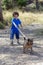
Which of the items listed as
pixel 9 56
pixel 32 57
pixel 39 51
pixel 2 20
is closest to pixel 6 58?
pixel 9 56

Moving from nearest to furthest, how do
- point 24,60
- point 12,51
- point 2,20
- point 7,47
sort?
point 24,60
point 12,51
point 7,47
point 2,20

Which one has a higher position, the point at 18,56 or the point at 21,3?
the point at 18,56

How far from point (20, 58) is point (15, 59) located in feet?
0.66

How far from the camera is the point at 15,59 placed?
8.62 m

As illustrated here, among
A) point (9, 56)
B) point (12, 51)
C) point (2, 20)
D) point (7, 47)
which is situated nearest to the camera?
point (9, 56)

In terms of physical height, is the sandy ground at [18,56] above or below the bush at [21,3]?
above

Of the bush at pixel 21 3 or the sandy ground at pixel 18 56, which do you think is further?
the bush at pixel 21 3

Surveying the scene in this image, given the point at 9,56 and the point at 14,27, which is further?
the point at 14,27

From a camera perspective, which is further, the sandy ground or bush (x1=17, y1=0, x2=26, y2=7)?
bush (x1=17, y1=0, x2=26, y2=7)

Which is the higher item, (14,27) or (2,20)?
(14,27)

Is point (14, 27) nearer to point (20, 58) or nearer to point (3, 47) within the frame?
point (3, 47)

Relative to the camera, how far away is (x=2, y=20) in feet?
66.8

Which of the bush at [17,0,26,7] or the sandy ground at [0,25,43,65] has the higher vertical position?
the sandy ground at [0,25,43,65]

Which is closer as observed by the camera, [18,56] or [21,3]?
[18,56]
